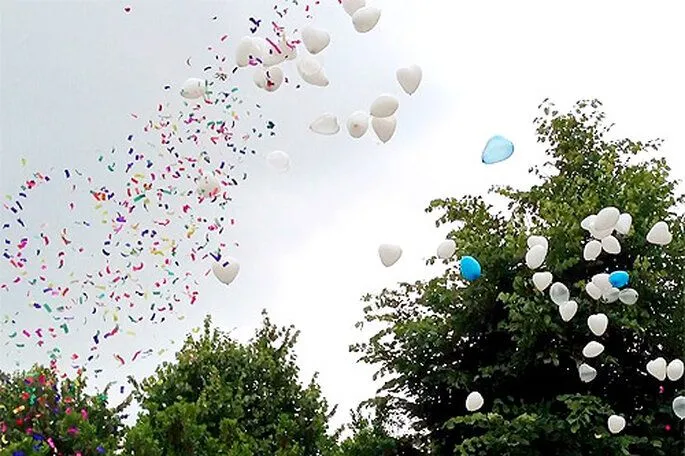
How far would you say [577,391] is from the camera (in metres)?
6.85

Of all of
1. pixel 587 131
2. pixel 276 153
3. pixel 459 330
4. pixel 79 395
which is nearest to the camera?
pixel 276 153

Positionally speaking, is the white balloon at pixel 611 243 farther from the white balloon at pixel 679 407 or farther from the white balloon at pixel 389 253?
the white balloon at pixel 389 253

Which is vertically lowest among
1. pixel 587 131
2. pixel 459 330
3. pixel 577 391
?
pixel 577 391

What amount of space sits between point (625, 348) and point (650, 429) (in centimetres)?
67

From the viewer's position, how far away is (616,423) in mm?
6113

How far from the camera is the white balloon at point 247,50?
3.95 m

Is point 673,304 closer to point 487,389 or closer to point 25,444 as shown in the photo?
point 487,389

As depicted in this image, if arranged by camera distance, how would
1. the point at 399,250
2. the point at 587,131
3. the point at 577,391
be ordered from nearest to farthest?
the point at 399,250 < the point at 577,391 < the point at 587,131

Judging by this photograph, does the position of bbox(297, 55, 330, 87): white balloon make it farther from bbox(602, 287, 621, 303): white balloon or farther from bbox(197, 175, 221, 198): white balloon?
bbox(602, 287, 621, 303): white balloon

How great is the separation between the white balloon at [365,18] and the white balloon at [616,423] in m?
3.47

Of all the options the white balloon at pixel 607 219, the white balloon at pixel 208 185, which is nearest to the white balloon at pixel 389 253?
the white balloon at pixel 208 185

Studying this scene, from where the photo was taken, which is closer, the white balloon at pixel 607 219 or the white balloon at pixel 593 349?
the white balloon at pixel 607 219

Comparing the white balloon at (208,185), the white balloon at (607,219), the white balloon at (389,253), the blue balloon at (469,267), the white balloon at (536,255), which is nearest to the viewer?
the white balloon at (208,185)

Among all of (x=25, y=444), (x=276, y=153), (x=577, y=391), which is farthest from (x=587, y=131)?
(x=25, y=444)
